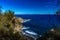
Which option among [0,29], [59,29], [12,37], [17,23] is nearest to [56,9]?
[59,29]

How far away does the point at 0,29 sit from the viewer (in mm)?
7711

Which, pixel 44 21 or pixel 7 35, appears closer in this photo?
pixel 7 35

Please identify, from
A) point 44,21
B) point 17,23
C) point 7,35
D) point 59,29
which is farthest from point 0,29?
point 17,23

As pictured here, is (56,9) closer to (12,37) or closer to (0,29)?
(12,37)

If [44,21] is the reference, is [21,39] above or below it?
below

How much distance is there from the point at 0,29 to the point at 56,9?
2934 millimetres

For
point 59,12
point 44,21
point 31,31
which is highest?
point 59,12

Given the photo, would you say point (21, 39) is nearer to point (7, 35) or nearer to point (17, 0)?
point (7, 35)

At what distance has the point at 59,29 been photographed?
553cm

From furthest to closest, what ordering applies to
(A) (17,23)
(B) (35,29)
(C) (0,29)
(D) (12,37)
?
(A) (17,23) → (B) (35,29) → (C) (0,29) → (D) (12,37)

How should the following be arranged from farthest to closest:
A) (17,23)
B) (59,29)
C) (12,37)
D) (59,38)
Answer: (17,23), (12,37), (59,29), (59,38)

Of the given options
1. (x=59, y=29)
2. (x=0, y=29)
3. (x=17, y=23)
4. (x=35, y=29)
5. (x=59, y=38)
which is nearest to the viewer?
(x=59, y=38)

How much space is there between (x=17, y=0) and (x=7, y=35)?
2507 millimetres

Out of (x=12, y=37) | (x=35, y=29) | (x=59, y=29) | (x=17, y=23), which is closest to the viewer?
(x=59, y=29)
